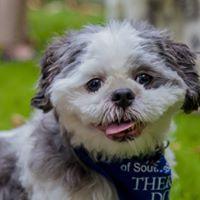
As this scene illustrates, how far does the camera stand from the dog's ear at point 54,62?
4.09m

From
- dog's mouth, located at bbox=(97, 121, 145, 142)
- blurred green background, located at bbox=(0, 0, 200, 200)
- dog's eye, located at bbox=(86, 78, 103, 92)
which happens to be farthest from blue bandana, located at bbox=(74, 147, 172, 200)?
blurred green background, located at bbox=(0, 0, 200, 200)

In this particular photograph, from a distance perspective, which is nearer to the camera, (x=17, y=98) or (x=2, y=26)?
(x=17, y=98)

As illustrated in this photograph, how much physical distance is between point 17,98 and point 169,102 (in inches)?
172

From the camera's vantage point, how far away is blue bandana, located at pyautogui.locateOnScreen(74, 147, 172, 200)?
4270mm

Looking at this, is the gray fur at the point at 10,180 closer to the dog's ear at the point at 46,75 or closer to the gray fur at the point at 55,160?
the gray fur at the point at 55,160

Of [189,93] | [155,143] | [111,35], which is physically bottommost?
[155,143]

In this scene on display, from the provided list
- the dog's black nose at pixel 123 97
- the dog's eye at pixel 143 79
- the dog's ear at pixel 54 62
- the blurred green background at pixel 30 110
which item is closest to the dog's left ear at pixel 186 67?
the dog's eye at pixel 143 79

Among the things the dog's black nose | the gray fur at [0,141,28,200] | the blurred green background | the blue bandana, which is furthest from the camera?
the blurred green background

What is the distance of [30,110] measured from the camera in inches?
296

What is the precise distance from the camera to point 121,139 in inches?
158

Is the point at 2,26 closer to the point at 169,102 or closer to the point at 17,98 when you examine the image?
the point at 17,98

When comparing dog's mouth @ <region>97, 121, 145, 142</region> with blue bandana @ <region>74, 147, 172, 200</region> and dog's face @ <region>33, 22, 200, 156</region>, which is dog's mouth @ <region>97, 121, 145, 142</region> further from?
blue bandana @ <region>74, 147, 172, 200</region>

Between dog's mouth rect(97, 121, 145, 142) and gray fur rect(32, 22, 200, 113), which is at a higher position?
gray fur rect(32, 22, 200, 113)

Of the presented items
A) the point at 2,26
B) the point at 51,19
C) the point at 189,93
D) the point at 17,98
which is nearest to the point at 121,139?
the point at 189,93
